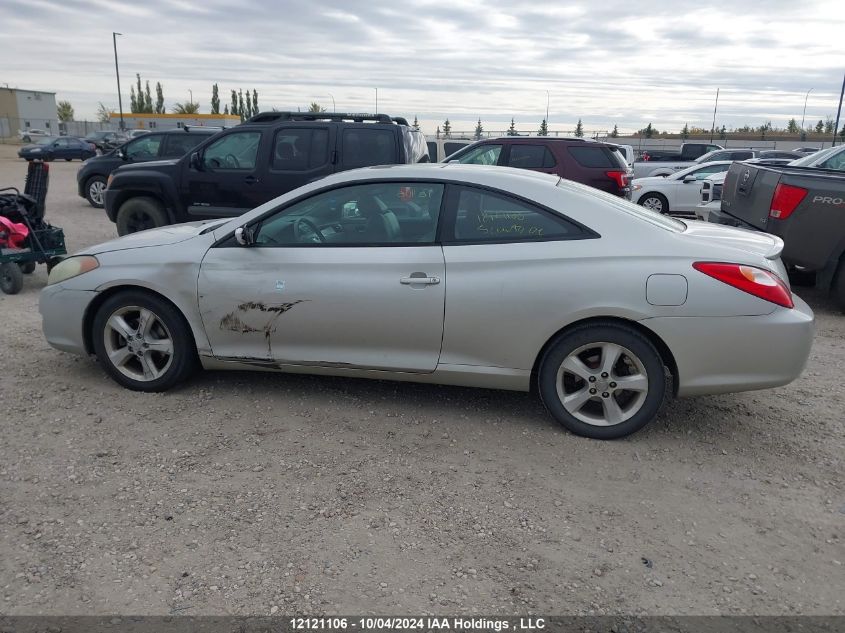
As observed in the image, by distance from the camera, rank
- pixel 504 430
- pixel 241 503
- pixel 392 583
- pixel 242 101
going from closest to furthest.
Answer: pixel 392 583, pixel 241 503, pixel 504 430, pixel 242 101

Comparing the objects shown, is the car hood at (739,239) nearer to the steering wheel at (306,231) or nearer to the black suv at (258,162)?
the steering wheel at (306,231)

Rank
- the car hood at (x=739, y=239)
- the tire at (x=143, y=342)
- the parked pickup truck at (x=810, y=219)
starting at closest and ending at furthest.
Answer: the car hood at (x=739, y=239) → the tire at (x=143, y=342) → the parked pickup truck at (x=810, y=219)

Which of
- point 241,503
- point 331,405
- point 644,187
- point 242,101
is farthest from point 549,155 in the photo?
point 242,101

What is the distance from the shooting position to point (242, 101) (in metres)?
79.7

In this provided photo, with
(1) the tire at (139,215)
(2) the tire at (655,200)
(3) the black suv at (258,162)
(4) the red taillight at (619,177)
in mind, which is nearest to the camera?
(3) the black suv at (258,162)

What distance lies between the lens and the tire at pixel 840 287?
22.5 feet

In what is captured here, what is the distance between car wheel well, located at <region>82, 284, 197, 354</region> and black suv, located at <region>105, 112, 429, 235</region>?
3920mm

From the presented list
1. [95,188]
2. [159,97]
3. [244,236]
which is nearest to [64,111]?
[159,97]

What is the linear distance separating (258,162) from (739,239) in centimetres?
599

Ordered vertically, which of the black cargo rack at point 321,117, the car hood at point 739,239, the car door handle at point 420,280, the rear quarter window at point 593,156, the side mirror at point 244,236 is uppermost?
the black cargo rack at point 321,117

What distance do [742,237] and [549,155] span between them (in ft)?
23.4

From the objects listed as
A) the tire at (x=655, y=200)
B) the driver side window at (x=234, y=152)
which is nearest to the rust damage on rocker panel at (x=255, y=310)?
the driver side window at (x=234, y=152)

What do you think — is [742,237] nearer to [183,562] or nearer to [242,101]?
[183,562]

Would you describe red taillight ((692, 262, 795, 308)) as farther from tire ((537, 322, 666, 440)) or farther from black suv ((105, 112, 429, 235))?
black suv ((105, 112, 429, 235))
